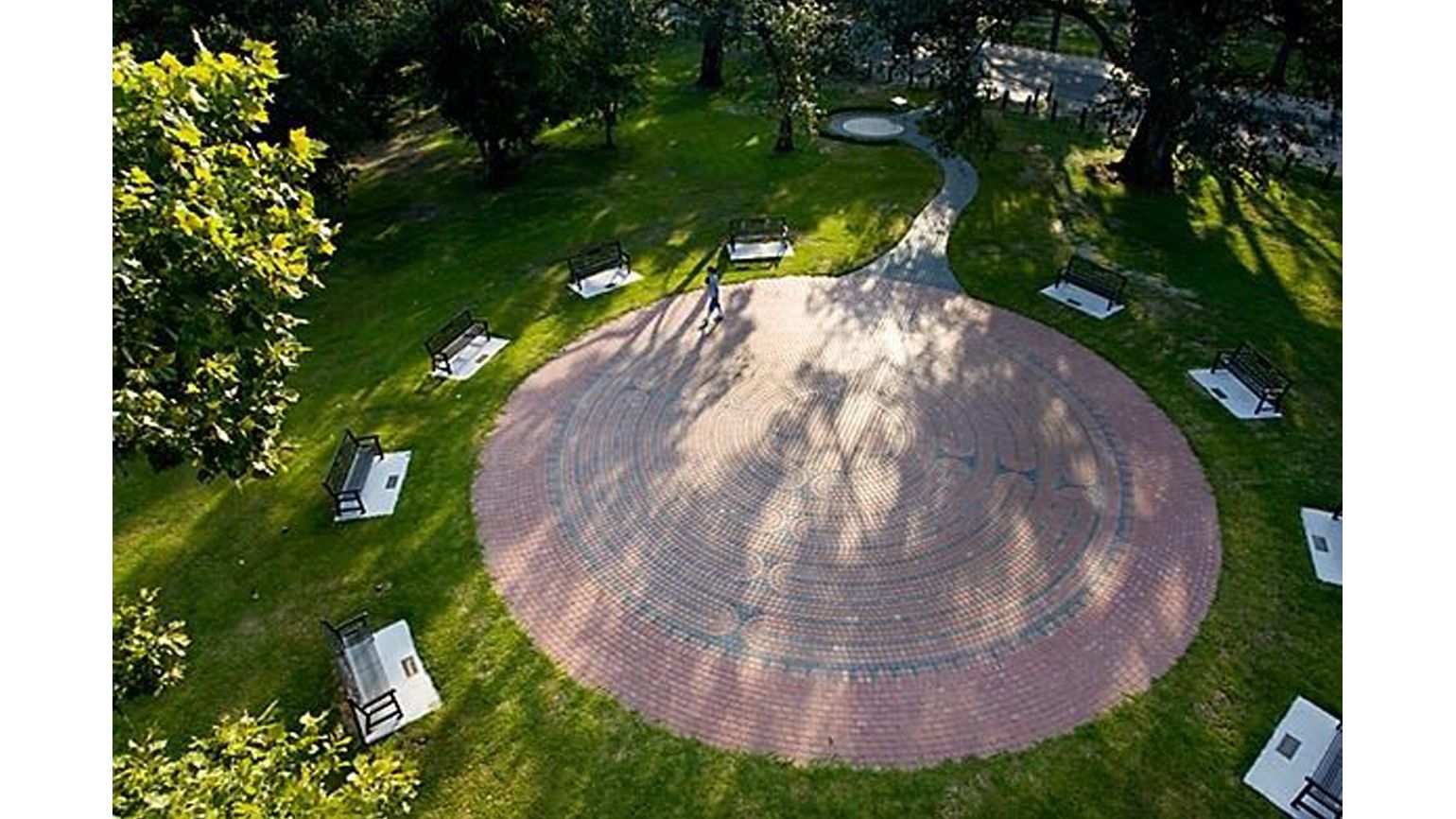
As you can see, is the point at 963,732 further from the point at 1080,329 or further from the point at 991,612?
the point at 1080,329

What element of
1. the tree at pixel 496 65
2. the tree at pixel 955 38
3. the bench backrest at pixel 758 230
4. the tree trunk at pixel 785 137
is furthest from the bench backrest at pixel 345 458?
the tree trunk at pixel 785 137

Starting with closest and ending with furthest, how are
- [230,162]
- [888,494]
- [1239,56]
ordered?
1. [230,162]
2. [888,494]
3. [1239,56]

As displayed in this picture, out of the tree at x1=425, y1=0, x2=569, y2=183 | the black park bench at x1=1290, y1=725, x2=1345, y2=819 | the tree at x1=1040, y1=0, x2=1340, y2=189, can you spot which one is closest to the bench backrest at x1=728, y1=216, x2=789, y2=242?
the tree at x1=425, y1=0, x2=569, y2=183

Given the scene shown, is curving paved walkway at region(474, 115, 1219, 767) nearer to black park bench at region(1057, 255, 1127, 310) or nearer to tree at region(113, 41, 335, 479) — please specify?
black park bench at region(1057, 255, 1127, 310)

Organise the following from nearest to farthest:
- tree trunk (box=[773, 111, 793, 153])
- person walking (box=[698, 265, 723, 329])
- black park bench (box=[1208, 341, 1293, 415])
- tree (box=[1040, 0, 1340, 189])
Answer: black park bench (box=[1208, 341, 1293, 415]) → person walking (box=[698, 265, 723, 329]) → tree (box=[1040, 0, 1340, 189]) → tree trunk (box=[773, 111, 793, 153])

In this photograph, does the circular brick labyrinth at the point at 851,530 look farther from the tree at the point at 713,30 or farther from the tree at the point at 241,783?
the tree at the point at 713,30

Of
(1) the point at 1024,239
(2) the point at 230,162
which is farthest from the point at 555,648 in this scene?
(1) the point at 1024,239

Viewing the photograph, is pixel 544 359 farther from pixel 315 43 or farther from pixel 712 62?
pixel 712 62

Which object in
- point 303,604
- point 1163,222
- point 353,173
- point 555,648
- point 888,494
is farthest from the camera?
point 353,173
